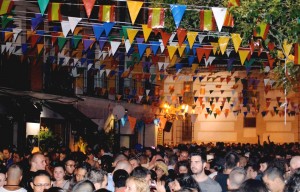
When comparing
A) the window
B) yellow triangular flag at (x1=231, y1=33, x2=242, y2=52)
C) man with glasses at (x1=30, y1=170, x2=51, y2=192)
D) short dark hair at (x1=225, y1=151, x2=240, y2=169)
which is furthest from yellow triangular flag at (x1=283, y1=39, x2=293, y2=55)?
the window

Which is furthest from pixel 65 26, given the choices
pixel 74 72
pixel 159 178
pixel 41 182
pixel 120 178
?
pixel 74 72

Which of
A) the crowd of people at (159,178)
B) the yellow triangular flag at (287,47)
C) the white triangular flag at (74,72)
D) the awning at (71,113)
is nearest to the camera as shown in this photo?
the crowd of people at (159,178)

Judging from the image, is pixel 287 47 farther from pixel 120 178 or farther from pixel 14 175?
→ pixel 14 175

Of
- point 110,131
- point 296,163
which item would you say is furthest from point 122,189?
point 110,131

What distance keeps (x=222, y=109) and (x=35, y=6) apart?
17261mm

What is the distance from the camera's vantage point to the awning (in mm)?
28109

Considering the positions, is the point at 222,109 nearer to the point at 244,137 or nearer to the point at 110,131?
the point at 244,137

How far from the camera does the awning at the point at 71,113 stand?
92.2ft

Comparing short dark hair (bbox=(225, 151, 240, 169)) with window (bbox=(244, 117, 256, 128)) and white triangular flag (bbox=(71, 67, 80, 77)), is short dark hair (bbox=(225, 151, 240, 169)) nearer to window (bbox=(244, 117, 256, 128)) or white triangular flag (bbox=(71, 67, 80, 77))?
white triangular flag (bbox=(71, 67, 80, 77))

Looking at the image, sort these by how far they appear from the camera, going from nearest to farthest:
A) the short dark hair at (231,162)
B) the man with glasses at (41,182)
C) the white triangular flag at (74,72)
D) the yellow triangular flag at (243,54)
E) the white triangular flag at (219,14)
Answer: the man with glasses at (41,182) < the short dark hair at (231,162) < the white triangular flag at (219,14) < the yellow triangular flag at (243,54) < the white triangular flag at (74,72)

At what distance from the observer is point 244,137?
41.8 meters

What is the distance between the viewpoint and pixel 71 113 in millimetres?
29141

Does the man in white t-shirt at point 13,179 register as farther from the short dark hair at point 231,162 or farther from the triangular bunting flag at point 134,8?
the triangular bunting flag at point 134,8

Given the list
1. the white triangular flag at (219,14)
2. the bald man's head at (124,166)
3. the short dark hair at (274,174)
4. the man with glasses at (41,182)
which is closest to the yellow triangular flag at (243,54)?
the white triangular flag at (219,14)
